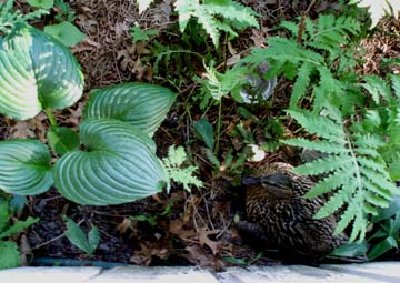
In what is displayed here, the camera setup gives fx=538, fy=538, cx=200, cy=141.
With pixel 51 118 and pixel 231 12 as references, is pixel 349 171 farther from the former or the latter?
pixel 51 118

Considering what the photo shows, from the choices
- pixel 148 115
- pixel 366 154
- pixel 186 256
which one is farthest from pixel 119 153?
pixel 366 154

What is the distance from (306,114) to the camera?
154 cm

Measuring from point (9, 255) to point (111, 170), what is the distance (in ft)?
1.48

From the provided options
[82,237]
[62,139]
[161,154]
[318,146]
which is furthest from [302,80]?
[82,237]

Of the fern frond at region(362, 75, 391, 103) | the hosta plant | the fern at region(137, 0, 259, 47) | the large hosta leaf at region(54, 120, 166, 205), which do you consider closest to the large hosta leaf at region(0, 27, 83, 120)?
the hosta plant

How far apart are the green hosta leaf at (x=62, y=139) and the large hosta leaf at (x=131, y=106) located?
0.07m

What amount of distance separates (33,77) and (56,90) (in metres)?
0.07

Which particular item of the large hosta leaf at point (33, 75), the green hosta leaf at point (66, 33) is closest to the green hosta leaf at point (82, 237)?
the large hosta leaf at point (33, 75)

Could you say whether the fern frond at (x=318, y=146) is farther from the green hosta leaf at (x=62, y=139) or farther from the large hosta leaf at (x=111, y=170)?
the green hosta leaf at (x=62, y=139)

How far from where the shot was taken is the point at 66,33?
6.01 feet

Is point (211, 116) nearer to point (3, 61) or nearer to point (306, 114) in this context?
point (306, 114)

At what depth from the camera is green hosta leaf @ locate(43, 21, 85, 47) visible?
1.82 metres

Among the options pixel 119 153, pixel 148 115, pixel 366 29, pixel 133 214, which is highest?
pixel 366 29

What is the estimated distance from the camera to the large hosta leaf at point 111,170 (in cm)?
143
